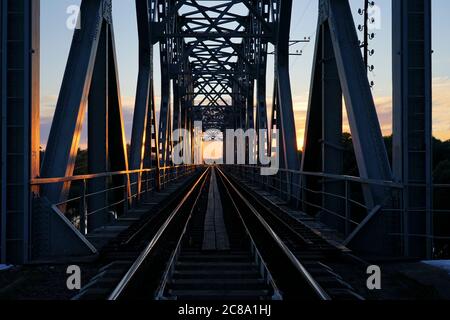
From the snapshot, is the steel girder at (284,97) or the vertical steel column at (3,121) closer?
the vertical steel column at (3,121)

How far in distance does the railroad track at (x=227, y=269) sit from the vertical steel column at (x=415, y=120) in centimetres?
123

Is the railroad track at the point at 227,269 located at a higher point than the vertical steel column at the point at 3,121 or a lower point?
lower

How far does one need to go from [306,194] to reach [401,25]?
6.71 metres

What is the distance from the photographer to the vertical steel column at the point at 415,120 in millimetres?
7129

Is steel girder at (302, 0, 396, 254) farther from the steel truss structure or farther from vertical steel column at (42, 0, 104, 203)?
vertical steel column at (42, 0, 104, 203)

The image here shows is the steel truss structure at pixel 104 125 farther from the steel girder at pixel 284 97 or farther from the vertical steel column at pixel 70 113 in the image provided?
the steel girder at pixel 284 97

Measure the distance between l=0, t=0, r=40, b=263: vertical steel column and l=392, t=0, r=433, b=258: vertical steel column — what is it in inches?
196

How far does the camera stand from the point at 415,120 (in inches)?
284

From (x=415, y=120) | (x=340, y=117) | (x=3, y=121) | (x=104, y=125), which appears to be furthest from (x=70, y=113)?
(x=340, y=117)

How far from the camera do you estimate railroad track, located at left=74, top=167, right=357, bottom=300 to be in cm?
525

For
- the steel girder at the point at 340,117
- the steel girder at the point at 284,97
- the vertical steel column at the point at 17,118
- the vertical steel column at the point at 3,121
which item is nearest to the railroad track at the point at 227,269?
the steel girder at the point at 340,117

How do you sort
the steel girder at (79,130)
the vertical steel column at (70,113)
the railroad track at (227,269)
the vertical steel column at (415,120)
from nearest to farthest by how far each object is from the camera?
the railroad track at (227,269) < the vertical steel column at (415,120) < the steel girder at (79,130) < the vertical steel column at (70,113)

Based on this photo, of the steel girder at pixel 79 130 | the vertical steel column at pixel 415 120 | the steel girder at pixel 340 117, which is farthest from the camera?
the steel girder at pixel 340 117
